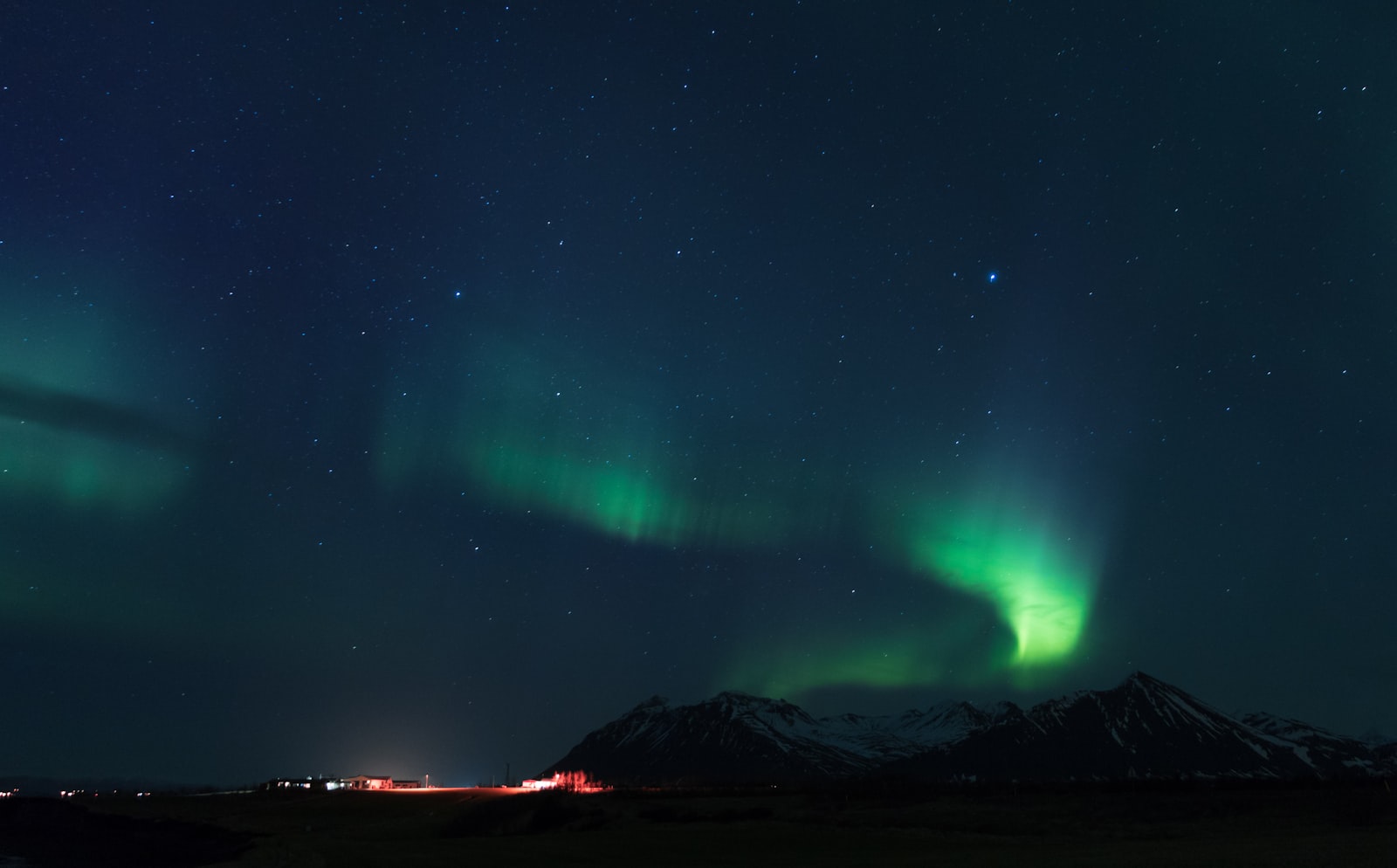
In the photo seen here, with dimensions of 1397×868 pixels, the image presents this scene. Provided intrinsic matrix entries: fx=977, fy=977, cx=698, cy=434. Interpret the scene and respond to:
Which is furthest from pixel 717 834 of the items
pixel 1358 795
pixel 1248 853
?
pixel 1358 795

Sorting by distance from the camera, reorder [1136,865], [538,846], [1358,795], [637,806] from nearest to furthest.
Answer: [1136,865] → [538,846] → [1358,795] → [637,806]

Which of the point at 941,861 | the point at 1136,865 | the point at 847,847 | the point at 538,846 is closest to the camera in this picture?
the point at 1136,865

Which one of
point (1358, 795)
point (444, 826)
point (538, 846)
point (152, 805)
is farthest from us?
point (152, 805)

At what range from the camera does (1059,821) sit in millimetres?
60188

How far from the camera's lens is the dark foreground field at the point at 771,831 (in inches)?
1634

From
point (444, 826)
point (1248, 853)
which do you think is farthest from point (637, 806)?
point (1248, 853)

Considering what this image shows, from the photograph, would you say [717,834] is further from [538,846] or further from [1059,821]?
[1059,821]

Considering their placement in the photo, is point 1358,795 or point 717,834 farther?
point 1358,795

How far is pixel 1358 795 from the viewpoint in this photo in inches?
2766

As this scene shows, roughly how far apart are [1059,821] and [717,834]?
2111cm

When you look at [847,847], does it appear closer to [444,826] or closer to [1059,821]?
[1059,821]

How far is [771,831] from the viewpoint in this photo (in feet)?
198

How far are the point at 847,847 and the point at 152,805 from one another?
129 meters

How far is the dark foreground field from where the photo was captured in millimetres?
41500
